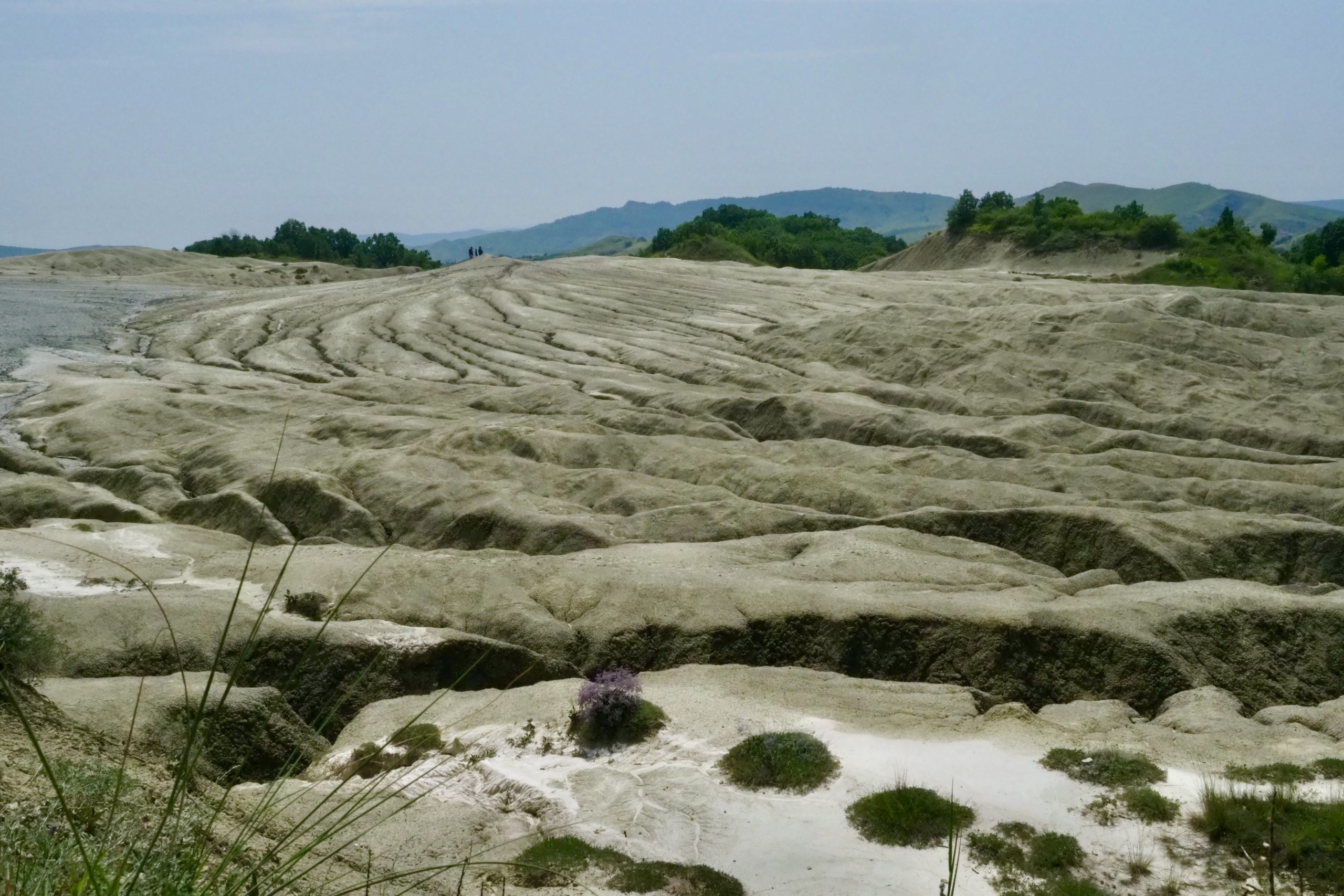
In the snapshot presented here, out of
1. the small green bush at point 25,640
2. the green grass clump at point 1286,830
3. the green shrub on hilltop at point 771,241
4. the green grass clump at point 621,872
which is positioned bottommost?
the green grass clump at point 621,872

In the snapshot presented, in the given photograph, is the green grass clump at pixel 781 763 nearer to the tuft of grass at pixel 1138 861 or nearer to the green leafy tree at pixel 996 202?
the tuft of grass at pixel 1138 861

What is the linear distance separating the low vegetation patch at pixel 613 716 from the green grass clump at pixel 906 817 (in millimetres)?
3542

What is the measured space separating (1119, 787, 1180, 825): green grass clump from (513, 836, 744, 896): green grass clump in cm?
474

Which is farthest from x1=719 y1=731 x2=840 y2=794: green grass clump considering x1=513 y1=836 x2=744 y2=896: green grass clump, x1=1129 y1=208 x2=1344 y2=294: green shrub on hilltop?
x1=1129 y1=208 x2=1344 y2=294: green shrub on hilltop

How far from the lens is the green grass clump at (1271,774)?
13.9 meters

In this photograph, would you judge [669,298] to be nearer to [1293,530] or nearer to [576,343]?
[576,343]

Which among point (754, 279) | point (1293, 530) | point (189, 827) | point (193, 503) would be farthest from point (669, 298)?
point (189, 827)

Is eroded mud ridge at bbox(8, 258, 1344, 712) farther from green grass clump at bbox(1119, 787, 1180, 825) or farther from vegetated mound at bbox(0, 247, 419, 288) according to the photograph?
vegetated mound at bbox(0, 247, 419, 288)

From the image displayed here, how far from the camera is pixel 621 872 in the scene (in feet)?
42.0

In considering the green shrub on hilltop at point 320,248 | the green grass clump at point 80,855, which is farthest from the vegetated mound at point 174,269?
the green grass clump at point 80,855

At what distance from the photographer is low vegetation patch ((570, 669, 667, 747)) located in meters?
16.4

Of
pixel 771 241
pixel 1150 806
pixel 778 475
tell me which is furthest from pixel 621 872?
pixel 771 241

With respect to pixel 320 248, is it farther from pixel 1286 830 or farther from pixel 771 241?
pixel 1286 830

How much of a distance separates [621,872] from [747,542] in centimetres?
1429
